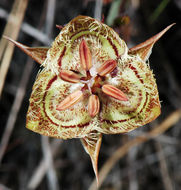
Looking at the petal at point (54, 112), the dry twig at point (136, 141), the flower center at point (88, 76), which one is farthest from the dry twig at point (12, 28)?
the dry twig at point (136, 141)

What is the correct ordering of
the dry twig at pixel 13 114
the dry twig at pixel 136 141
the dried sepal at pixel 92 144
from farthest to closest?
the dry twig at pixel 136 141 < the dry twig at pixel 13 114 < the dried sepal at pixel 92 144

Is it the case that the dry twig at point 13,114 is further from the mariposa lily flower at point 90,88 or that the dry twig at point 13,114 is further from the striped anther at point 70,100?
the striped anther at point 70,100

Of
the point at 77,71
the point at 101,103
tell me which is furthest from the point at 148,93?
the point at 77,71

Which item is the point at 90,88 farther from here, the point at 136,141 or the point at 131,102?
the point at 136,141

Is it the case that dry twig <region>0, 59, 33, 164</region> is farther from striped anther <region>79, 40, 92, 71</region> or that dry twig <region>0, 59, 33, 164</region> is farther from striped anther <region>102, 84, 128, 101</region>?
striped anther <region>102, 84, 128, 101</region>

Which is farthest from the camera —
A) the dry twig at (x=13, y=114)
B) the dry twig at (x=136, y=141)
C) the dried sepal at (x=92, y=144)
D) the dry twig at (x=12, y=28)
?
the dry twig at (x=136, y=141)

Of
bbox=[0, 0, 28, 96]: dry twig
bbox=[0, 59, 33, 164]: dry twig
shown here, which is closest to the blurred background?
bbox=[0, 59, 33, 164]: dry twig

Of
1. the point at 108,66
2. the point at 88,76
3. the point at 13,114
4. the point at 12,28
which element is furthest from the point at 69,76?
the point at 13,114

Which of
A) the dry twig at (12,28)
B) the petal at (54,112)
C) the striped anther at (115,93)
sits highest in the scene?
the dry twig at (12,28)
